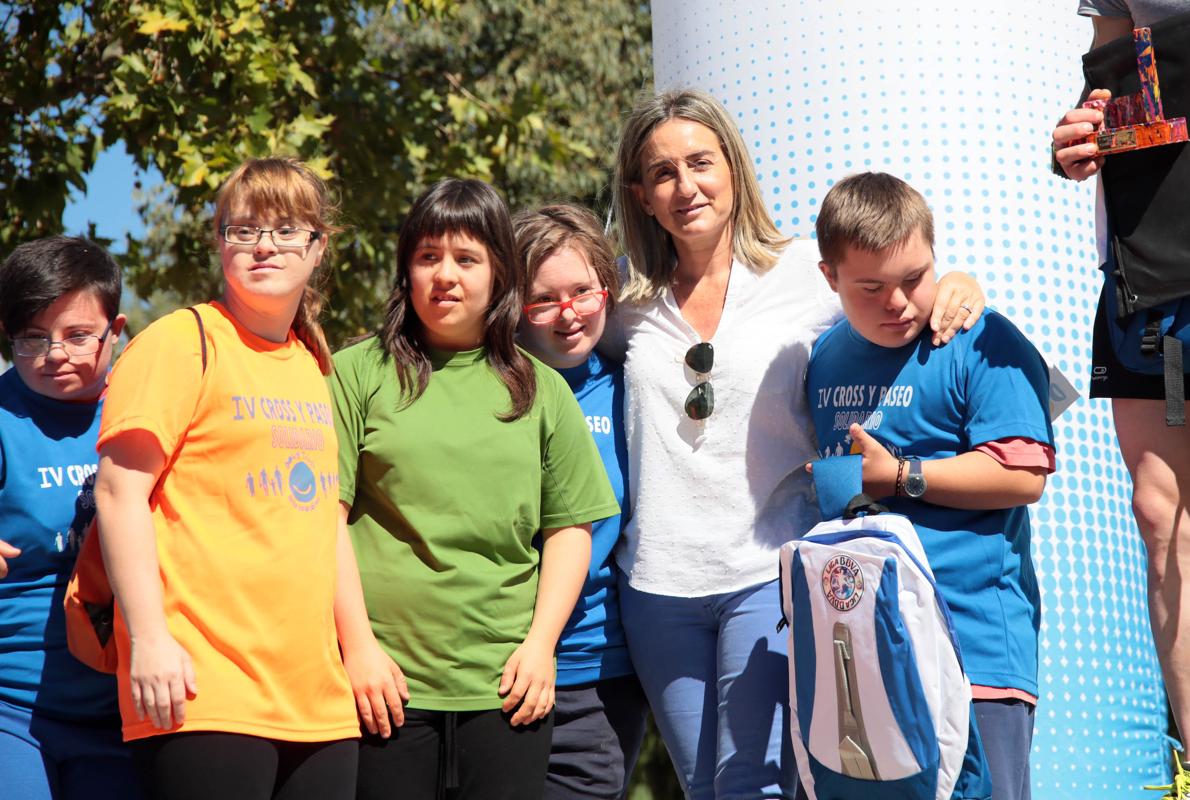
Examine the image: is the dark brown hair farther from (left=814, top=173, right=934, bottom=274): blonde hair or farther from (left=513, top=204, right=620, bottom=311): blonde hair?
(left=814, top=173, right=934, bottom=274): blonde hair

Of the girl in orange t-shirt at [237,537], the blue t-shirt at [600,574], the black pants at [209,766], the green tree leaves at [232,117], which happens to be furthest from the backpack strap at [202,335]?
the green tree leaves at [232,117]

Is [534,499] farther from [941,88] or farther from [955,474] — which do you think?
[941,88]

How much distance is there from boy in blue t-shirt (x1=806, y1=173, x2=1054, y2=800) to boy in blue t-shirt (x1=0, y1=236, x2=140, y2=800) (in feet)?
6.02

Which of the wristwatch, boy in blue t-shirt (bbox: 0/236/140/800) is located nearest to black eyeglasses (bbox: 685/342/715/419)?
the wristwatch

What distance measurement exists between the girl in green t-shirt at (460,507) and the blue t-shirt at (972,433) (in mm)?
709

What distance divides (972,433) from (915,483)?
7.3 inches

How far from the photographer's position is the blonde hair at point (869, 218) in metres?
3.18

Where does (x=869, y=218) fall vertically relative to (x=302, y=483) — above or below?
above

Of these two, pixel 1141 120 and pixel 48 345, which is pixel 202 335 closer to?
pixel 48 345

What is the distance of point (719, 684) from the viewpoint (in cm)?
330

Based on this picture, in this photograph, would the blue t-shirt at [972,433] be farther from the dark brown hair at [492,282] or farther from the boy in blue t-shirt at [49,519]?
the boy in blue t-shirt at [49,519]

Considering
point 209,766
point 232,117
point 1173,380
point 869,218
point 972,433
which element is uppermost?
point 232,117

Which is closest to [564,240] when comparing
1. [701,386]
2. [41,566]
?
[701,386]

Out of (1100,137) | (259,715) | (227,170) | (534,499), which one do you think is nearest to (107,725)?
(259,715)
